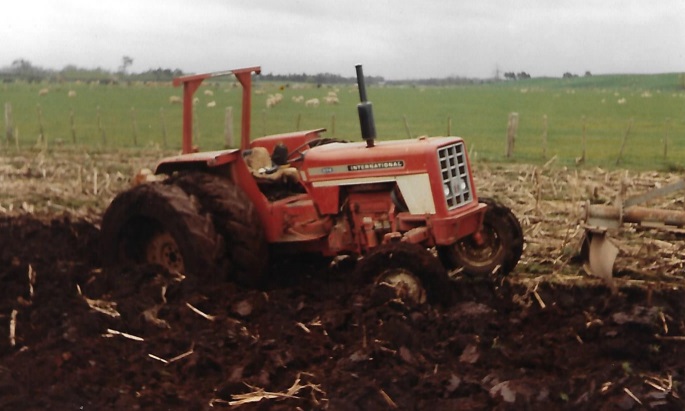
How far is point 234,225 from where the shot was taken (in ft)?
23.3

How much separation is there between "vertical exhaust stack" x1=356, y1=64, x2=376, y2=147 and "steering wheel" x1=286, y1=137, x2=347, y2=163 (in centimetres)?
66

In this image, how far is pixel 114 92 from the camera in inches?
468

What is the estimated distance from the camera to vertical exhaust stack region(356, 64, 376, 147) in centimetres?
693

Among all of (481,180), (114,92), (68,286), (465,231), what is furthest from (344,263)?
(481,180)

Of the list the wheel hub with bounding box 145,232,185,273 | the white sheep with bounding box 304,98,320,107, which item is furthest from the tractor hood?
the white sheep with bounding box 304,98,320,107

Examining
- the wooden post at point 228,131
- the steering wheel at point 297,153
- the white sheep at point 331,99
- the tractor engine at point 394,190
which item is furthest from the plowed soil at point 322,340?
the wooden post at point 228,131

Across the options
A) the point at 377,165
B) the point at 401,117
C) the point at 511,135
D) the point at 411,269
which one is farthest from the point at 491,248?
the point at 511,135

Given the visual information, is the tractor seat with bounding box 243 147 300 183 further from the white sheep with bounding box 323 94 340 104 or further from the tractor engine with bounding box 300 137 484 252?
the white sheep with bounding box 323 94 340 104

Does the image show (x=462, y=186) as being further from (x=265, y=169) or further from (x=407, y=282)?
(x=265, y=169)

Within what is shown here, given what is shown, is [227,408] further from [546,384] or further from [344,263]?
[344,263]

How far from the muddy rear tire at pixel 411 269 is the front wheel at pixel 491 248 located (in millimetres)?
1165

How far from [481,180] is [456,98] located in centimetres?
1170

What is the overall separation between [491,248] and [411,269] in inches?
60.0

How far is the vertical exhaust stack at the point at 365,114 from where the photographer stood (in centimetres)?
693
